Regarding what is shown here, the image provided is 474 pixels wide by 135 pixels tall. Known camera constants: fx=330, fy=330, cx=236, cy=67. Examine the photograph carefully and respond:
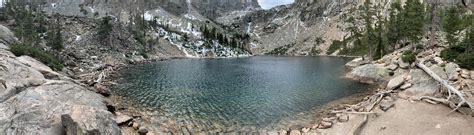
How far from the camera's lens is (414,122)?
1003 inches

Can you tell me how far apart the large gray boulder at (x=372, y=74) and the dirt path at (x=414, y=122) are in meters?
21.1

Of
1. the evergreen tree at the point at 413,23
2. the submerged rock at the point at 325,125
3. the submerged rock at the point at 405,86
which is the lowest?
the submerged rock at the point at 325,125

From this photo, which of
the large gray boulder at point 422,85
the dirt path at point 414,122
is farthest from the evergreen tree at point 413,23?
the dirt path at point 414,122

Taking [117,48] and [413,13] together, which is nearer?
[413,13]

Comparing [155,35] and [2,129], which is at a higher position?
[155,35]

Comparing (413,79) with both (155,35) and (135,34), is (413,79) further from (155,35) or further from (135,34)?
(155,35)

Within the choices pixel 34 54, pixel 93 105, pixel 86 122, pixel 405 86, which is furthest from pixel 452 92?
pixel 34 54

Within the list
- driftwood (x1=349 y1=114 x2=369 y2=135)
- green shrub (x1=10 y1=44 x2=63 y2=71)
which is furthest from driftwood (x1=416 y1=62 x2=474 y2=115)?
green shrub (x1=10 y1=44 x2=63 y2=71)

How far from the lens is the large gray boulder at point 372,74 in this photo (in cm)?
5022

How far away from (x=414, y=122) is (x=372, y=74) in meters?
28.2

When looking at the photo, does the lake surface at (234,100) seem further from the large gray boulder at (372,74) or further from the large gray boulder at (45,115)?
the large gray boulder at (45,115)

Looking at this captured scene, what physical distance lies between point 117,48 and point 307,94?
86.7 metres

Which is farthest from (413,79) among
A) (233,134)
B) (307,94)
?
(233,134)

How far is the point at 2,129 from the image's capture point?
18281 mm
